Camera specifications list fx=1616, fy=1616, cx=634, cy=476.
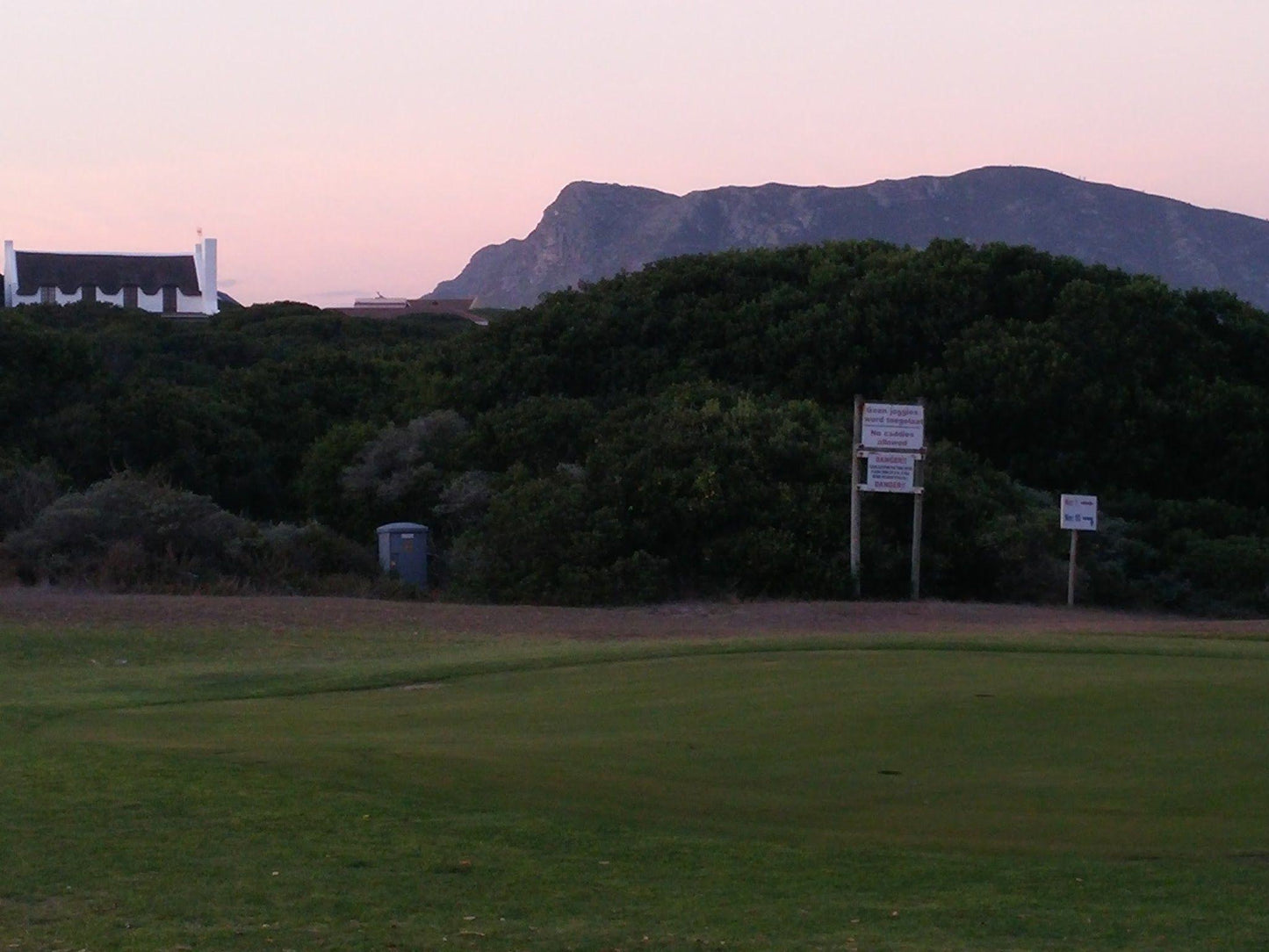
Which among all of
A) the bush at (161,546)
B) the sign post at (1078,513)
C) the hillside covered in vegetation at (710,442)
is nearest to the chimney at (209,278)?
the hillside covered in vegetation at (710,442)

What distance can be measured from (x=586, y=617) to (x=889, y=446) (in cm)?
583

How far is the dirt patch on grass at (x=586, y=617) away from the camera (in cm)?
2003

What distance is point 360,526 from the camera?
110ft

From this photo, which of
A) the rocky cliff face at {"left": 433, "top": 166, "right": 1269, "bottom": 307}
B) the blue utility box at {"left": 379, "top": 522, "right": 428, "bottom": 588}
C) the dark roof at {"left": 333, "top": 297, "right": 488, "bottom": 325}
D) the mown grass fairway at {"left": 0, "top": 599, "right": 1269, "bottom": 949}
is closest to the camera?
the mown grass fairway at {"left": 0, "top": 599, "right": 1269, "bottom": 949}

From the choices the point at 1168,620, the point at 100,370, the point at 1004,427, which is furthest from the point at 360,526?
the point at 1168,620

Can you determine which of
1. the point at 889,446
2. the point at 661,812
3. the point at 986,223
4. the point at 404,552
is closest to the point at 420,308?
the point at 986,223

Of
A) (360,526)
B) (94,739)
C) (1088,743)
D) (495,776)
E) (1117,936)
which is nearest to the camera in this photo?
(1117,936)

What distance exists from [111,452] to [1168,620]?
23342mm

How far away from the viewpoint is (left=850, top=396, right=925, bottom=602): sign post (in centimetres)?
2492

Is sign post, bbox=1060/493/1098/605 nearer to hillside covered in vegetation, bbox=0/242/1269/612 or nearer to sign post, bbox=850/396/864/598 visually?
Result: hillside covered in vegetation, bbox=0/242/1269/612

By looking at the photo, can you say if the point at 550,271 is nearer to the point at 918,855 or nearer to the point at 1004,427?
the point at 1004,427

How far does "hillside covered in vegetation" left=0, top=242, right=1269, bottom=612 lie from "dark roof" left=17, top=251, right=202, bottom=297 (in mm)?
42447

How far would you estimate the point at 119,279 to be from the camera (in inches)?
3243

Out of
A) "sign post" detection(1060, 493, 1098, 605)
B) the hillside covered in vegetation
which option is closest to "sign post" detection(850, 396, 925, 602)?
the hillside covered in vegetation
